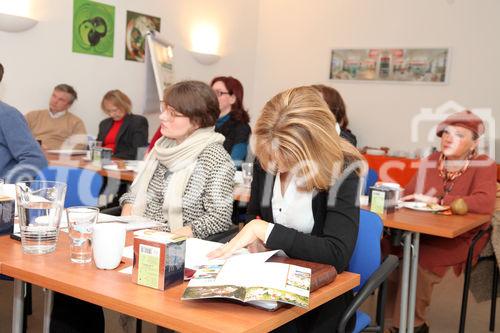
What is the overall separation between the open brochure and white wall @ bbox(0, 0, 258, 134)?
4.27 meters

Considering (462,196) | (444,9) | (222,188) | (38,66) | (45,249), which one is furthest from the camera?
(444,9)

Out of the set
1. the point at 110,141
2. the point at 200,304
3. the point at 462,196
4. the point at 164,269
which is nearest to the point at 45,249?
the point at 164,269

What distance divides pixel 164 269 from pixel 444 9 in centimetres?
560

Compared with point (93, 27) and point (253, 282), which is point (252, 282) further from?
point (93, 27)

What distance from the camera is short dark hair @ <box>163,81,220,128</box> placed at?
2.39 meters

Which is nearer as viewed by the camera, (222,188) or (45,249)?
(45,249)

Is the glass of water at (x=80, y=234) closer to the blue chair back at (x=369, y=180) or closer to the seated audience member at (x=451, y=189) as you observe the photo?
the seated audience member at (x=451, y=189)

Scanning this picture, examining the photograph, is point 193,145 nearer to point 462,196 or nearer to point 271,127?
point 271,127

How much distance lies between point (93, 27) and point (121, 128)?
1118 millimetres

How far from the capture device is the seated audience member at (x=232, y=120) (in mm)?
4191

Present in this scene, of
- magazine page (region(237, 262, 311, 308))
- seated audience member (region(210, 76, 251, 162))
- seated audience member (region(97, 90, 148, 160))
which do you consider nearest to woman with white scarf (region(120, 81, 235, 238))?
magazine page (region(237, 262, 311, 308))

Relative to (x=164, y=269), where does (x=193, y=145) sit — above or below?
above

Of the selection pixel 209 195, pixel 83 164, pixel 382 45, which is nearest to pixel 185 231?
pixel 209 195

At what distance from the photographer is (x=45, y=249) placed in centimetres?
158
